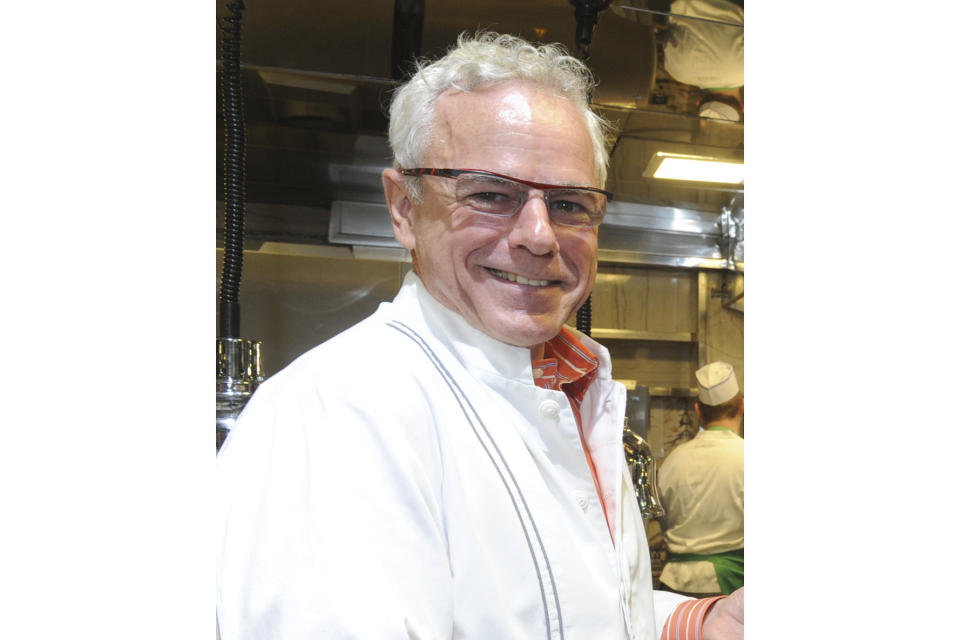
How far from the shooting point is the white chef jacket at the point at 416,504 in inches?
17.1

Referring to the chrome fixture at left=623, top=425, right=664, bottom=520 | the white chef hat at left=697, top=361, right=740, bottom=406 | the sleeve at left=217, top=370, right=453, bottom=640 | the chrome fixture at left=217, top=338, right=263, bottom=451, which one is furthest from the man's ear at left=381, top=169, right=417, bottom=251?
the white chef hat at left=697, top=361, right=740, bottom=406

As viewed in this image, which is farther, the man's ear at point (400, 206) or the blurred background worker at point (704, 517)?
the blurred background worker at point (704, 517)

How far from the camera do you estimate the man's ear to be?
0.71 m

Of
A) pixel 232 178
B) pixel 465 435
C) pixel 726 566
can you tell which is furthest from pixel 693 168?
pixel 465 435

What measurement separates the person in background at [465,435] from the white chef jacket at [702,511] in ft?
3.63

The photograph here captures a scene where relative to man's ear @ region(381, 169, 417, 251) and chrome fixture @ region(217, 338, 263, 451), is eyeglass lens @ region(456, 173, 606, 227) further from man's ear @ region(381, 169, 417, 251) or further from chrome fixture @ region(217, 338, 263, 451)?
chrome fixture @ region(217, 338, 263, 451)

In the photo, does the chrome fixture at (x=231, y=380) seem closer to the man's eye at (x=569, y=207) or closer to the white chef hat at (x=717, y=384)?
the man's eye at (x=569, y=207)

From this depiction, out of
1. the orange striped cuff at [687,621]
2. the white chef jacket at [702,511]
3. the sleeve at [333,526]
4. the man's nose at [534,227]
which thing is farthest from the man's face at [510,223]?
the white chef jacket at [702,511]

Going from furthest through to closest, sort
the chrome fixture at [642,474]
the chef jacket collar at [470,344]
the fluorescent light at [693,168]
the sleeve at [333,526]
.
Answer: the fluorescent light at [693,168] < the chrome fixture at [642,474] < the chef jacket collar at [470,344] < the sleeve at [333,526]

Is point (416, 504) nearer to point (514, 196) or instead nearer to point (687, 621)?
point (514, 196)

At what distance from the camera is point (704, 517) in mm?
1806

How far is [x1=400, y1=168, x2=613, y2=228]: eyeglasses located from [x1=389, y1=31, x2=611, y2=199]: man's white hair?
0.15ft
